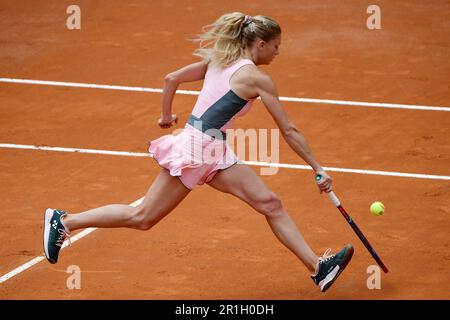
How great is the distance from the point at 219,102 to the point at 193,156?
19.3 inches

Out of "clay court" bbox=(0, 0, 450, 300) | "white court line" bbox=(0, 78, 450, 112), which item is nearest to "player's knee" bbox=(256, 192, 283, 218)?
"clay court" bbox=(0, 0, 450, 300)

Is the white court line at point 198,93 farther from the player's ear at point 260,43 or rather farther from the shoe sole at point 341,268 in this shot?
the player's ear at point 260,43

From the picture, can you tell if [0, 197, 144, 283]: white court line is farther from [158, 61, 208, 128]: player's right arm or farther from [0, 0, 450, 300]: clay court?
[158, 61, 208, 128]: player's right arm

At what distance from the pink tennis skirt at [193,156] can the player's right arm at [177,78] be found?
12.0 inches

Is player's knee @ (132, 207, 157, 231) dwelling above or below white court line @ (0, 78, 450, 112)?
below

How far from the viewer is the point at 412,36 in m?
16.9

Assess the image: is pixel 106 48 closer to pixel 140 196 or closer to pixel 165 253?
pixel 140 196

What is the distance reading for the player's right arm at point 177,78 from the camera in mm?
8883

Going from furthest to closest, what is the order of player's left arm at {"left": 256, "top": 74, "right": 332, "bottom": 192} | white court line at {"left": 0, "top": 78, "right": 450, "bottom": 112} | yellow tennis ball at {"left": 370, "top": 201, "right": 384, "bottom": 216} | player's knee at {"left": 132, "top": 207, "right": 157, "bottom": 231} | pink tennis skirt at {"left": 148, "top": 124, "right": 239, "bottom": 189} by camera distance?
1. white court line at {"left": 0, "top": 78, "right": 450, "bottom": 112}
2. yellow tennis ball at {"left": 370, "top": 201, "right": 384, "bottom": 216}
3. player's knee at {"left": 132, "top": 207, "right": 157, "bottom": 231}
4. pink tennis skirt at {"left": 148, "top": 124, "right": 239, "bottom": 189}
5. player's left arm at {"left": 256, "top": 74, "right": 332, "bottom": 192}

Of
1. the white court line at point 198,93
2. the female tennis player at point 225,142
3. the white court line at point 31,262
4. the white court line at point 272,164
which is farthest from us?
the white court line at point 198,93

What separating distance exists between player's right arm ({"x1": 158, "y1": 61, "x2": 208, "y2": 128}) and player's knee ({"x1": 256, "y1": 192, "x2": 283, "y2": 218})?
1061mm

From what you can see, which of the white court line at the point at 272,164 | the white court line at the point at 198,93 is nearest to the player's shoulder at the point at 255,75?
the white court line at the point at 272,164

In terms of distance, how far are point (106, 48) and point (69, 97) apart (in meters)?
2.17

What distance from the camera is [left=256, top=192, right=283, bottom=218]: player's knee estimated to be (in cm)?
882
